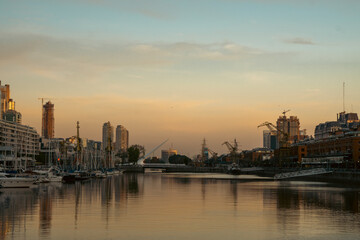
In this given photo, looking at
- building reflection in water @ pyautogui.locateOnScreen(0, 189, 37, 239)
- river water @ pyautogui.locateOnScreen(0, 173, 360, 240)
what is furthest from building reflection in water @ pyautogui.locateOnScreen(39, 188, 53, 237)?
building reflection in water @ pyautogui.locateOnScreen(0, 189, 37, 239)

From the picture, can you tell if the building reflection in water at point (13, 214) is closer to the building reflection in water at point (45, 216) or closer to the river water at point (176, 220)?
the river water at point (176, 220)

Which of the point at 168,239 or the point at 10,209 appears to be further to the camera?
the point at 10,209

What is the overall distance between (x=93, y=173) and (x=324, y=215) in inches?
4719

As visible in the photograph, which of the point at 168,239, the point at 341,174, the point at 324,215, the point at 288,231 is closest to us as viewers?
the point at 168,239

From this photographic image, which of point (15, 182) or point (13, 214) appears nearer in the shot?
point (13, 214)

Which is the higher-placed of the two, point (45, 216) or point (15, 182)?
point (15, 182)

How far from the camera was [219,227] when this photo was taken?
40406mm

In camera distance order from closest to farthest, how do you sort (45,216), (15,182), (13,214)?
1. (45,216)
2. (13,214)
3. (15,182)

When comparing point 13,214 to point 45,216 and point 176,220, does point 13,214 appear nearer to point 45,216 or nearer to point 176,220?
point 45,216

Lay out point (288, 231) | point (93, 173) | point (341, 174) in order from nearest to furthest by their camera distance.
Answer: point (288, 231) → point (341, 174) → point (93, 173)

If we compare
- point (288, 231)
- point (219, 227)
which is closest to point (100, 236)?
point (219, 227)

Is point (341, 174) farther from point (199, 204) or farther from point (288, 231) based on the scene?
point (288, 231)

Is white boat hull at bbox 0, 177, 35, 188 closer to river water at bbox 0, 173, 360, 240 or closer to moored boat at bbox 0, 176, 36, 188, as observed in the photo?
moored boat at bbox 0, 176, 36, 188

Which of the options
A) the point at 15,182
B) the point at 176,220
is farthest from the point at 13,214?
the point at 15,182
